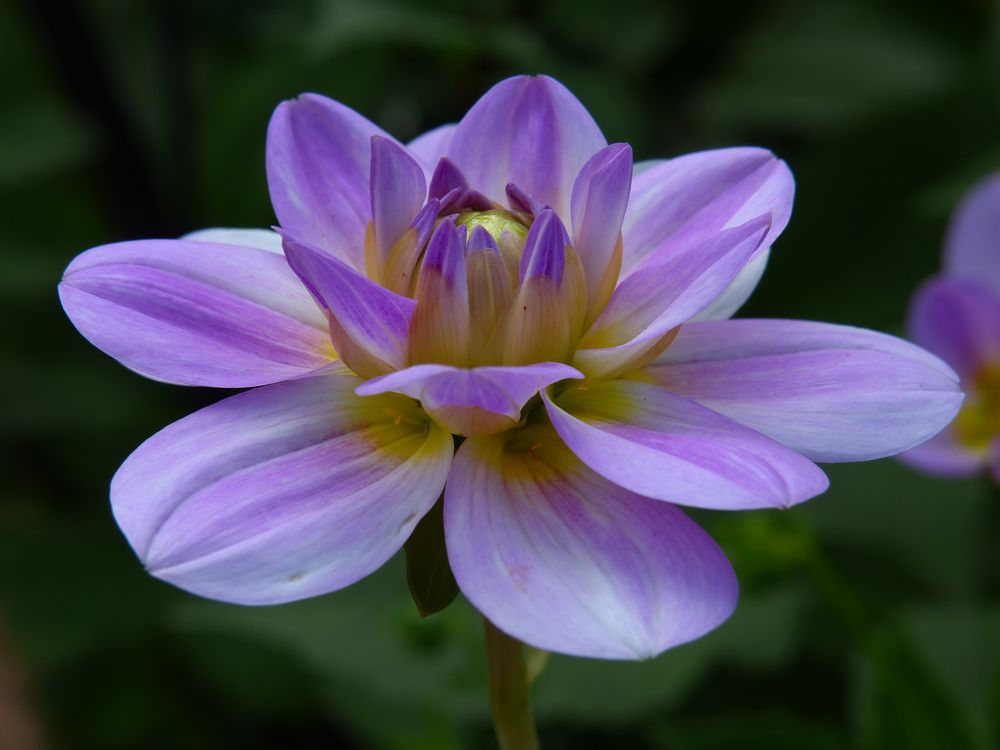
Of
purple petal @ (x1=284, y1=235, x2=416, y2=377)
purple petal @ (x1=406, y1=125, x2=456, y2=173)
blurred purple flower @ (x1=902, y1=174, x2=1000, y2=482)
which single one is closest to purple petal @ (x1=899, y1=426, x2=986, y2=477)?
blurred purple flower @ (x1=902, y1=174, x2=1000, y2=482)

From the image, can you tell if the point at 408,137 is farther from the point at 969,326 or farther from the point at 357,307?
the point at 357,307

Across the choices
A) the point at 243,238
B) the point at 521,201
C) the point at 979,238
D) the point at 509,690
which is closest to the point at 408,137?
the point at 979,238

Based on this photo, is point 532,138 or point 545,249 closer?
point 545,249

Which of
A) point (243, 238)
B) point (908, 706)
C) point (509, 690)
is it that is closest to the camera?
point (509, 690)

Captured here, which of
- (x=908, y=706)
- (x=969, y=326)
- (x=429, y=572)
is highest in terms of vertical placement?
(x=429, y=572)

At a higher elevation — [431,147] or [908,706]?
[431,147]

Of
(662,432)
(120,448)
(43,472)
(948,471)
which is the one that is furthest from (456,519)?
(43,472)

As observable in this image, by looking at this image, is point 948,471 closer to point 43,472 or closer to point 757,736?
point 757,736

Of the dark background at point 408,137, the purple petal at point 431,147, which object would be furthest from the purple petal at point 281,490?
the dark background at point 408,137
